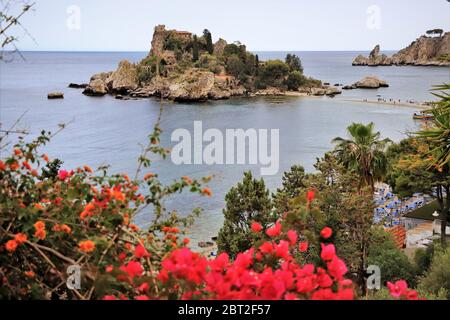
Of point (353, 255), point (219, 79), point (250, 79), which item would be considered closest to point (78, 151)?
point (353, 255)

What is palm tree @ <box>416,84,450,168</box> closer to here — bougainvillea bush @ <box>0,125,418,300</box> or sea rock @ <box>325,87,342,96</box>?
bougainvillea bush @ <box>0,125,418,300</box>

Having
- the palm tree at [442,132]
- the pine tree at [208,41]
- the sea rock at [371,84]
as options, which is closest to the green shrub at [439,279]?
the palm tree at [442,132]

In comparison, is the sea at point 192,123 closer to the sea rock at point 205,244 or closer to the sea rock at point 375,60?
the sea rock at point 205,244

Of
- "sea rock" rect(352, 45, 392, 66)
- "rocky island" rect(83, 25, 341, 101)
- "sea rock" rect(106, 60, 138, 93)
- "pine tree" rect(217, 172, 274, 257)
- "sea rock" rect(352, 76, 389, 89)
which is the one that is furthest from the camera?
"sea rock" rect(352, 45, 392, 66)

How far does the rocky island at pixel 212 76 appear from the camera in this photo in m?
85.0

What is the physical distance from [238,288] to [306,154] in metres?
38.9

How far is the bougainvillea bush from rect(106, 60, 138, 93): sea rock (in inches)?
3514

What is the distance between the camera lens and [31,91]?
85312 millimetres

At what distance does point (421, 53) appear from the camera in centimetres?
16675

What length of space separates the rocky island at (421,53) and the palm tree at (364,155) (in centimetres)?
14843

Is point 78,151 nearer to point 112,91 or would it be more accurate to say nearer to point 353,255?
point 353,255

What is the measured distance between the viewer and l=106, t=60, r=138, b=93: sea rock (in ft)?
298

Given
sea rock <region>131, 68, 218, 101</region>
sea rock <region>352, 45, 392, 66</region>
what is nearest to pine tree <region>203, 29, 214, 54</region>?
sea rock <region>131, 68, 218, 101</region>

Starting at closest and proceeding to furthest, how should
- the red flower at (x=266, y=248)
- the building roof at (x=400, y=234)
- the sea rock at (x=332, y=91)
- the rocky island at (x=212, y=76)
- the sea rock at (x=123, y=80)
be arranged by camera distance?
1. the red flower at (x=266, y=248)
2. the building roof at (x=400, y=234)
3. the rocky island at (x=212, y=76)
4. the sea rock at (x=332, y=91)
5. the sea rock at (x=123, y=80)
